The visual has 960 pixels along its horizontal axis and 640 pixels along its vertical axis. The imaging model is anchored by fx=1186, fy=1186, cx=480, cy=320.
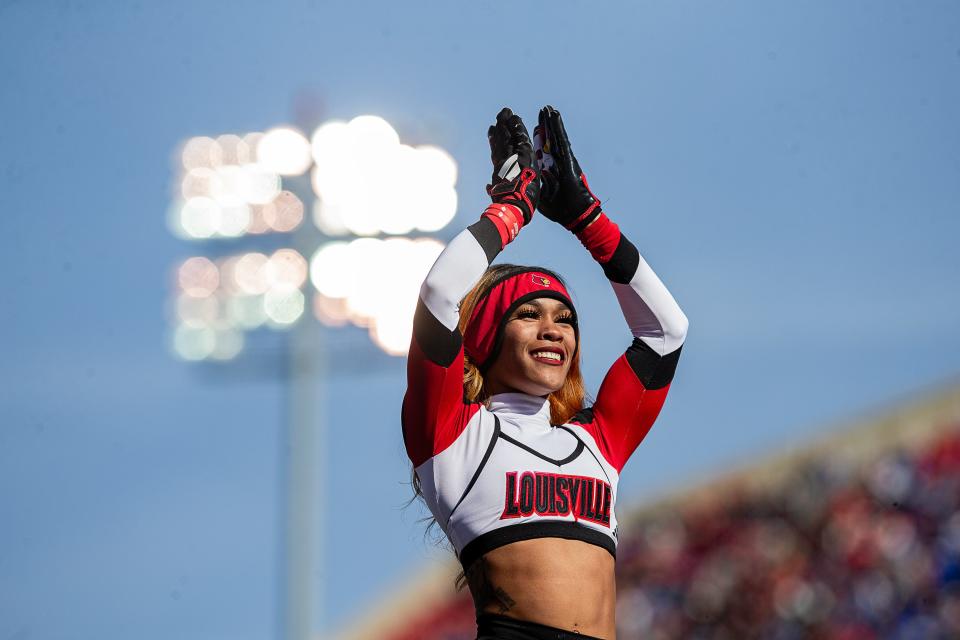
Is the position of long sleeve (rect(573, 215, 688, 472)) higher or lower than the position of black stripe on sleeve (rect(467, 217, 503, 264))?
lower

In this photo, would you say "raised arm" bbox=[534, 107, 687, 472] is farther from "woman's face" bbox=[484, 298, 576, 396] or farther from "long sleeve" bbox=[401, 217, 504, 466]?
"long sleeve" bbox=[401, 217, 504, 466]

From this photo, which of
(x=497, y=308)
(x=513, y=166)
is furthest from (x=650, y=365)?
(x=513, y=166)

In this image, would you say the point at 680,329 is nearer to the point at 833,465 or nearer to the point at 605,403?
the point at 605,403

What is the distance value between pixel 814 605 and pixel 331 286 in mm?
7528

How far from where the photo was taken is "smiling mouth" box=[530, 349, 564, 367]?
143 inches

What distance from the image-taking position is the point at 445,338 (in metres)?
3.32

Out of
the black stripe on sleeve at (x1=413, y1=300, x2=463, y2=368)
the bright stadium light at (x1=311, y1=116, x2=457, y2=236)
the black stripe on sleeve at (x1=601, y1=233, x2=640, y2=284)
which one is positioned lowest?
the black stripe on sleeve at (x1=413, y1=300, x2=463, y2=368)

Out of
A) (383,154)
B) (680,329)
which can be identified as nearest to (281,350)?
(383,154)

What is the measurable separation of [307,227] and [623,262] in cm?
1219

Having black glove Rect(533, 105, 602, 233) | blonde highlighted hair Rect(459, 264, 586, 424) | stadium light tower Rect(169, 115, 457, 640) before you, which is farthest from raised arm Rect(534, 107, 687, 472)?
stadium light tower Rect(169, 115, 457, 640)

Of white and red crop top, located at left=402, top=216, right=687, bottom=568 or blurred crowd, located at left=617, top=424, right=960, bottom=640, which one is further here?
blurred crowd, located at left=617, top=424, right=960, bottom=640

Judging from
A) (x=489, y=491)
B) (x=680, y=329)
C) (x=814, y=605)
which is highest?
(x=680, y=329)

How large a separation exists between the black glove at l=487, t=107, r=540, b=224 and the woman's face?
31cm

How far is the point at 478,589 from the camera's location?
334 cm
